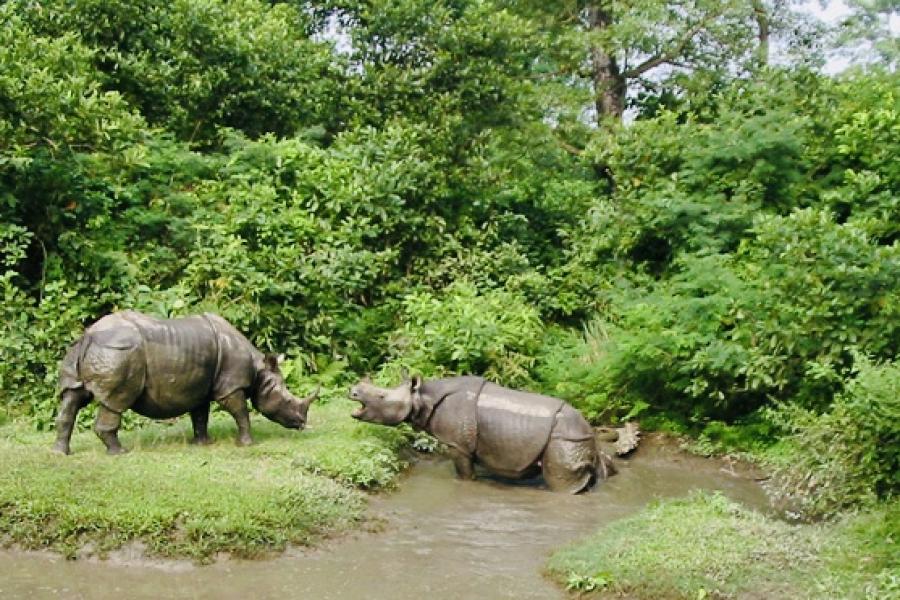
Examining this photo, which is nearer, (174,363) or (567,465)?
(174,363)

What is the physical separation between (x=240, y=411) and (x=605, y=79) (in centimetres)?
1245

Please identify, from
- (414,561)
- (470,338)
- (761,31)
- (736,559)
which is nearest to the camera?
(736,559)

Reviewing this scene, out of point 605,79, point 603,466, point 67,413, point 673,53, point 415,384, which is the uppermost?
point 673,53

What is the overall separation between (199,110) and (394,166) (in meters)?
3.74

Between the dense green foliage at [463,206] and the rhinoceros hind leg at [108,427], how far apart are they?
230 cm

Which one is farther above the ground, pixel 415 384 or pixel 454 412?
pixel 415 384

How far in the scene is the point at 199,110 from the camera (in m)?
16.1

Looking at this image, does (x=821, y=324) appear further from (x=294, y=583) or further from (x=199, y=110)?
(x=199, y=110)

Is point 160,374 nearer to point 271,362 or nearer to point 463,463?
point 271,362

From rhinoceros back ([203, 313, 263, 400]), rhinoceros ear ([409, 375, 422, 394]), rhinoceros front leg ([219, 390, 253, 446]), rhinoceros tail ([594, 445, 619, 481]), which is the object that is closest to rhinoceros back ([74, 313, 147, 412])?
rhinoceros back ([203, 313, 263, 400])

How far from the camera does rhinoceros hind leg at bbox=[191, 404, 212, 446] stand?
9766 millimetres

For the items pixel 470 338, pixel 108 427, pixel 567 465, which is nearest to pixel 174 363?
pixel 108 427

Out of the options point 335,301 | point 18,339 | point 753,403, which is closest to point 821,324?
point 753,403

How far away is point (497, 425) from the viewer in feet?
32.4
